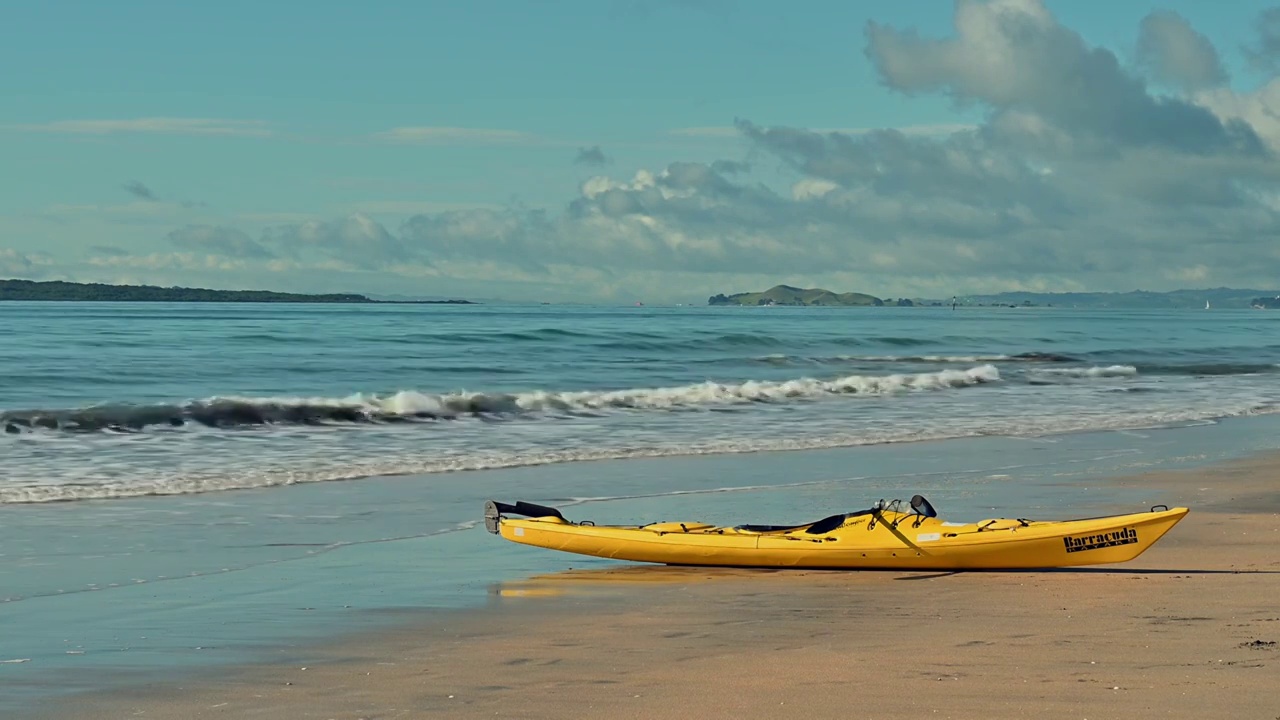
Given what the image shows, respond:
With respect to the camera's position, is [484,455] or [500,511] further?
[484,455]

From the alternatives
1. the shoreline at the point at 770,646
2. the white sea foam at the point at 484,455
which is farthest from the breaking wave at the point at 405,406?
the shoreline at the point at 770,646

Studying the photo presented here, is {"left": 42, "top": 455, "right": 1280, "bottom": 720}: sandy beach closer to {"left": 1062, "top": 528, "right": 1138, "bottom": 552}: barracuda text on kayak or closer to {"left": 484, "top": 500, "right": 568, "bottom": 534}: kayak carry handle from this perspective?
{"left": 1062, "top": 528, "right": 1138, "bottom": 552}: barracuda text on kayak

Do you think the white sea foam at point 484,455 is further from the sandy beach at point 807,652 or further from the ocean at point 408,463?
the sandy beach at point 807,652

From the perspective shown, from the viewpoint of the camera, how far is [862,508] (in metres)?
14.1

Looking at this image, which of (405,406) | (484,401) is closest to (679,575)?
(405,406)

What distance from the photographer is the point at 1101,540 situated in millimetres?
10117

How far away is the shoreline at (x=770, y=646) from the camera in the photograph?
21.0ft

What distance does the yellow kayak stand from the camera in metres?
10.1

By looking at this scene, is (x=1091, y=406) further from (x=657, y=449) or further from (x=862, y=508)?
(x=862, y=508)

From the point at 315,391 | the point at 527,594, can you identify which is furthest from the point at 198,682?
→ the point at 315,391

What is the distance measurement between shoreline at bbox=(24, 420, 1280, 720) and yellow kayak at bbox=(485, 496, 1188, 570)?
138 mm

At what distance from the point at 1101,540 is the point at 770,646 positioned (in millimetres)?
3602

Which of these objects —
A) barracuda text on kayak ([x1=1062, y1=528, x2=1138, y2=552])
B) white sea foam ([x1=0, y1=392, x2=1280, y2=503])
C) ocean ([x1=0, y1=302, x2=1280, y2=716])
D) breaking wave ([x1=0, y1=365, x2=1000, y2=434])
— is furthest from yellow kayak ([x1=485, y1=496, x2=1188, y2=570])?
breaking wave ([x1=0, y1=365, x2=1000, y2=434])

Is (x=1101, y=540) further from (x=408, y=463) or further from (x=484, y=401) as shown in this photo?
(x=484, y=401)
